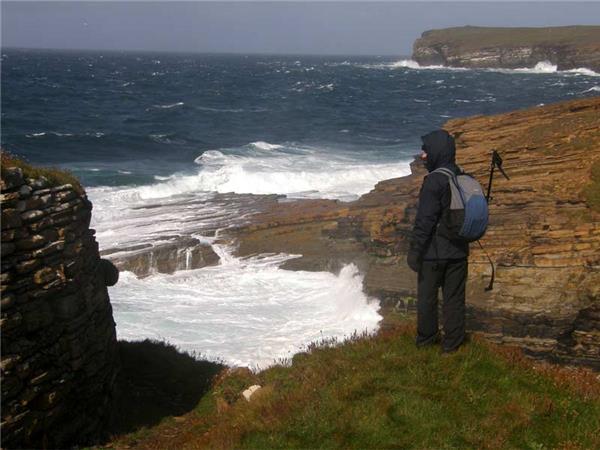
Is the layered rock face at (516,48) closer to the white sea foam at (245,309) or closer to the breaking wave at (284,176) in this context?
the breaking wave at (284,176)

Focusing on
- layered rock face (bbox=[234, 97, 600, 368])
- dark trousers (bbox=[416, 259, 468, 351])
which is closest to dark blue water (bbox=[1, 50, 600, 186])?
layered rock face (bbox=[234, 97, 600, 368])

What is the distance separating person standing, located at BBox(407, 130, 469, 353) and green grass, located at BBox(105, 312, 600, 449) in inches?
17.9

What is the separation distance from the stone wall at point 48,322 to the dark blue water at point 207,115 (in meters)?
25.4

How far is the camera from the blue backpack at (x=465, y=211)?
734 centimetres

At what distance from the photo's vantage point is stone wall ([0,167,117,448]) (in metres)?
8.45

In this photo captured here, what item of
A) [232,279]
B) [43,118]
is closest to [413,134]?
[43,118]

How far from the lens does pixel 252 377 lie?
A: 11328 mm

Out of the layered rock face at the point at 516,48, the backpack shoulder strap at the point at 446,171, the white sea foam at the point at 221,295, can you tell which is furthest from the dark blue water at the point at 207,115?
the layered rock face at the point at 516,48

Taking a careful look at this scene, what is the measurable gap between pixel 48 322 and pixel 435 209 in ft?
18.0

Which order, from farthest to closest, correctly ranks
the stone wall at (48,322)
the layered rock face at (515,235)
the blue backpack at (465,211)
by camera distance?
1. the layered rock face at (515,235)
2. the stone wall at (48,322)
3. the blue backpack at (465,211)

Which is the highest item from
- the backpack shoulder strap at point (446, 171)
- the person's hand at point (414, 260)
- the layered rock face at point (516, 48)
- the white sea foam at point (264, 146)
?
the layered rock face at point (516, 48)

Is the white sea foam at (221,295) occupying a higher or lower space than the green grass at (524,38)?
lower

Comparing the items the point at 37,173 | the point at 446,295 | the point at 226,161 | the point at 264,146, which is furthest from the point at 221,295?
the point at 264,146

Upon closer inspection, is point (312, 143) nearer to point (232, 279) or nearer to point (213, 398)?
point (232, 279)
